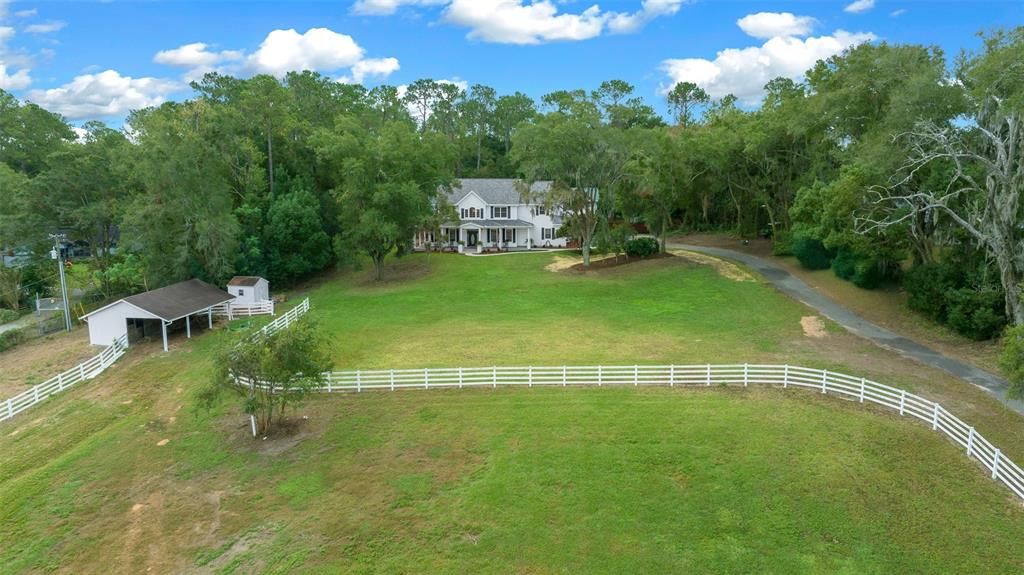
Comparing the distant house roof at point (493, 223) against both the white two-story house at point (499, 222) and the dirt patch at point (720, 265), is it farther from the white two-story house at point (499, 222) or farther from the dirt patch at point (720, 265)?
the dirt patch at point (720, 265)

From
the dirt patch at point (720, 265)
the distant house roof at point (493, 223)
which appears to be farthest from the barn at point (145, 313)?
the dirt patch at point (720, 265)

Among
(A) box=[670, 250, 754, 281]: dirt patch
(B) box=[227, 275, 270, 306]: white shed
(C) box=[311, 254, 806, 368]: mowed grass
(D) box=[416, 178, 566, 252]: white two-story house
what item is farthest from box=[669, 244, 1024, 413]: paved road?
(B) box=[227, 275, 270, 306]: white shed

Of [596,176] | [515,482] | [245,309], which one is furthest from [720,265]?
[515,482]

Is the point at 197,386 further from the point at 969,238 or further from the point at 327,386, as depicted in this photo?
the point at 969,238

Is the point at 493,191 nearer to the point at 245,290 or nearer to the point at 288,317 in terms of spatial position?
the point at 245,290

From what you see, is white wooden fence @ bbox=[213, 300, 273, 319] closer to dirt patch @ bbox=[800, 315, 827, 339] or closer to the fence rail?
the fence rail

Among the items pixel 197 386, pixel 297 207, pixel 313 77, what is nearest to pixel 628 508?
pixel 197 386
